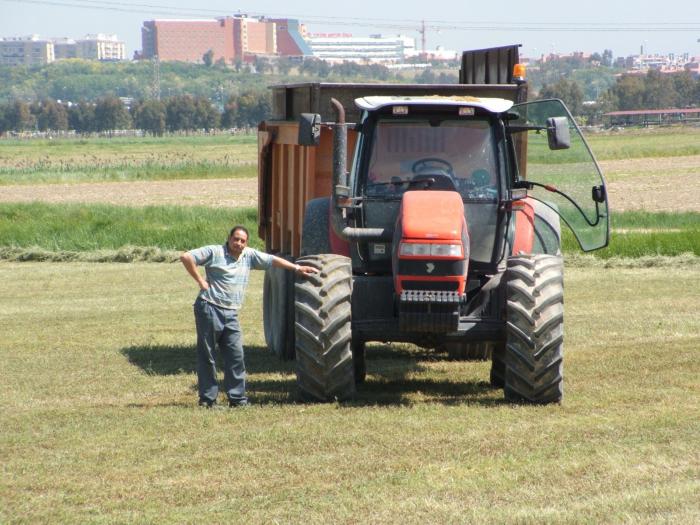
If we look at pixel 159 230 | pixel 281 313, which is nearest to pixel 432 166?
pixel 281 313

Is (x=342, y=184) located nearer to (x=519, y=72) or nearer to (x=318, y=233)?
(x=318, y=233)

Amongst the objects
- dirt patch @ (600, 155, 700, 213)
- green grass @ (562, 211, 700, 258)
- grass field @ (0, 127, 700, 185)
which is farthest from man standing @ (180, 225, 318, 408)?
grass field @ (0, 127, 700, 185)

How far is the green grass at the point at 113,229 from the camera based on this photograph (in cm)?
2461

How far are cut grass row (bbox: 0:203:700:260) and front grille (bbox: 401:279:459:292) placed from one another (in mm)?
13240

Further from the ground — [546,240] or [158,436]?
[546,240]

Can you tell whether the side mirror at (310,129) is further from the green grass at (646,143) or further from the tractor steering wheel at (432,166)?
the green grass at (646,143)

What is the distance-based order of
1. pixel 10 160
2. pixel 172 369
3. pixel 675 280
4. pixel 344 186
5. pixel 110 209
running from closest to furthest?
pixel 344 186 → pixel 172 369 → pixel 675 280 → pixel 110 209 → pixel 10 160

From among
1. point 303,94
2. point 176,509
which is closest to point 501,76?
point 303,94

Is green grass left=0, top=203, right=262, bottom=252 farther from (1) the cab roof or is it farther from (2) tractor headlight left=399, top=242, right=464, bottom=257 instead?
(2) tractor headlight left=399, top=242, right=464, bottom=257

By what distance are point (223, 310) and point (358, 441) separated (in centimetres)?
195

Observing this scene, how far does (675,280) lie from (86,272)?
984 cm

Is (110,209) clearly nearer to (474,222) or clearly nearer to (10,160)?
(474,222)

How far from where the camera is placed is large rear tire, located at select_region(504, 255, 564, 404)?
30.0 ft

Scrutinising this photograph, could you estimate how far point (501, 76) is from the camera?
1370 cm
